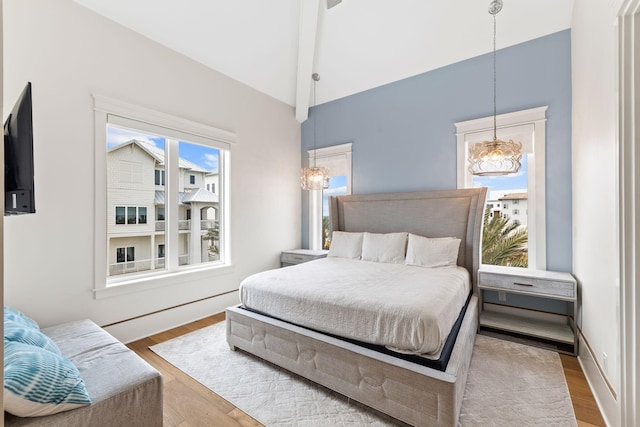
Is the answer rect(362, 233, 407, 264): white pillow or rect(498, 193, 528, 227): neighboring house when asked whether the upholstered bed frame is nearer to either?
rect(362, 233, 407, 264): white pillow

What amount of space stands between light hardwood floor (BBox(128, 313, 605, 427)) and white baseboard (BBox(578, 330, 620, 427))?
4 cm

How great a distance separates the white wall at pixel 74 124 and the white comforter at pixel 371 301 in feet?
4.24

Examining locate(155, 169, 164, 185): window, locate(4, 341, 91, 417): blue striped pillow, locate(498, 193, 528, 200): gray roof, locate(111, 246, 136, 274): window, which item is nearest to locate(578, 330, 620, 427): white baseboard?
locate(498, 193, 528, 200): gray roof

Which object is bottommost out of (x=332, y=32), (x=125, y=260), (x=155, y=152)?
(x=125, y=260)

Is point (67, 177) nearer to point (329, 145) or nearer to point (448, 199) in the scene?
point (329, 145)

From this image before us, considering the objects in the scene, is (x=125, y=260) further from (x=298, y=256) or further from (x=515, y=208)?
(x=515, y=208)

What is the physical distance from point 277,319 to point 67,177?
2.28 metres

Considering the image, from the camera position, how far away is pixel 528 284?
9.09 ft

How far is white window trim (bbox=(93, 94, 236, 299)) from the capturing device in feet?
8.87

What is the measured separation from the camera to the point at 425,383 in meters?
1.66

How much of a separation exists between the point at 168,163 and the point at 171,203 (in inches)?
18.9

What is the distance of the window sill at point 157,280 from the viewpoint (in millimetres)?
2785

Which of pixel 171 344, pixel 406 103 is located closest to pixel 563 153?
pixel 406 103

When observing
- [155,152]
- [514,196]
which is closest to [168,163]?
[155,152]
